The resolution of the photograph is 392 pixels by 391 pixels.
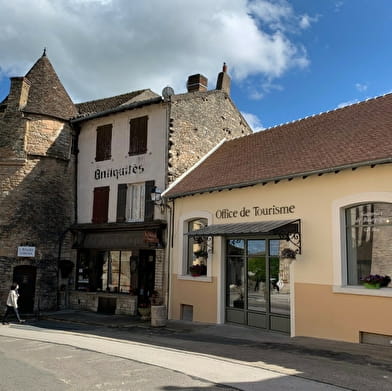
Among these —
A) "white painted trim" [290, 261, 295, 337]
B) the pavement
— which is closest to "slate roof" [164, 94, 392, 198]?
"white painted trim" [290, 261, 295, 337]

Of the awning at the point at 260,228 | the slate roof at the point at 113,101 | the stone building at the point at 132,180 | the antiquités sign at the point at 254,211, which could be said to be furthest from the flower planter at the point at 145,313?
the slate roof at the point at 113,101

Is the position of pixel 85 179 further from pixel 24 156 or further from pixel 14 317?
pixel 14 317

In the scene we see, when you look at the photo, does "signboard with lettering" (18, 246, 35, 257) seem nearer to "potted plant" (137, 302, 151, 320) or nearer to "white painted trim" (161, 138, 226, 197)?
"potted plant" (137, 302, 151, 320)

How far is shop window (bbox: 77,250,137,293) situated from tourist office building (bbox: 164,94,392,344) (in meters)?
2.61

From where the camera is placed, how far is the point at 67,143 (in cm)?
1816

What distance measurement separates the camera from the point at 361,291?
Answer: 9289 millimetres

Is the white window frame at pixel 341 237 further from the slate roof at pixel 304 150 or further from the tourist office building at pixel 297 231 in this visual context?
the slate roof at pixel 304 150

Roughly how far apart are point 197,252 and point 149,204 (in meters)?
2.87

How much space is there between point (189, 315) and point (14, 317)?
666 centimetres

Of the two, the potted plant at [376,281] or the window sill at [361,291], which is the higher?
the potted plant at [376,281]

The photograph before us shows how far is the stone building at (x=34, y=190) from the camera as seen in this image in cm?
1647

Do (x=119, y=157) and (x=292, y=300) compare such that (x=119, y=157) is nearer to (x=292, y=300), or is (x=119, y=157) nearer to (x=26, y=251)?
(x=26, y=251)

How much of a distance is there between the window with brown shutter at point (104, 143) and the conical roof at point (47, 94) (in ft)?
5.89

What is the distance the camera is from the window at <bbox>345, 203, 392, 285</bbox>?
9359mm
